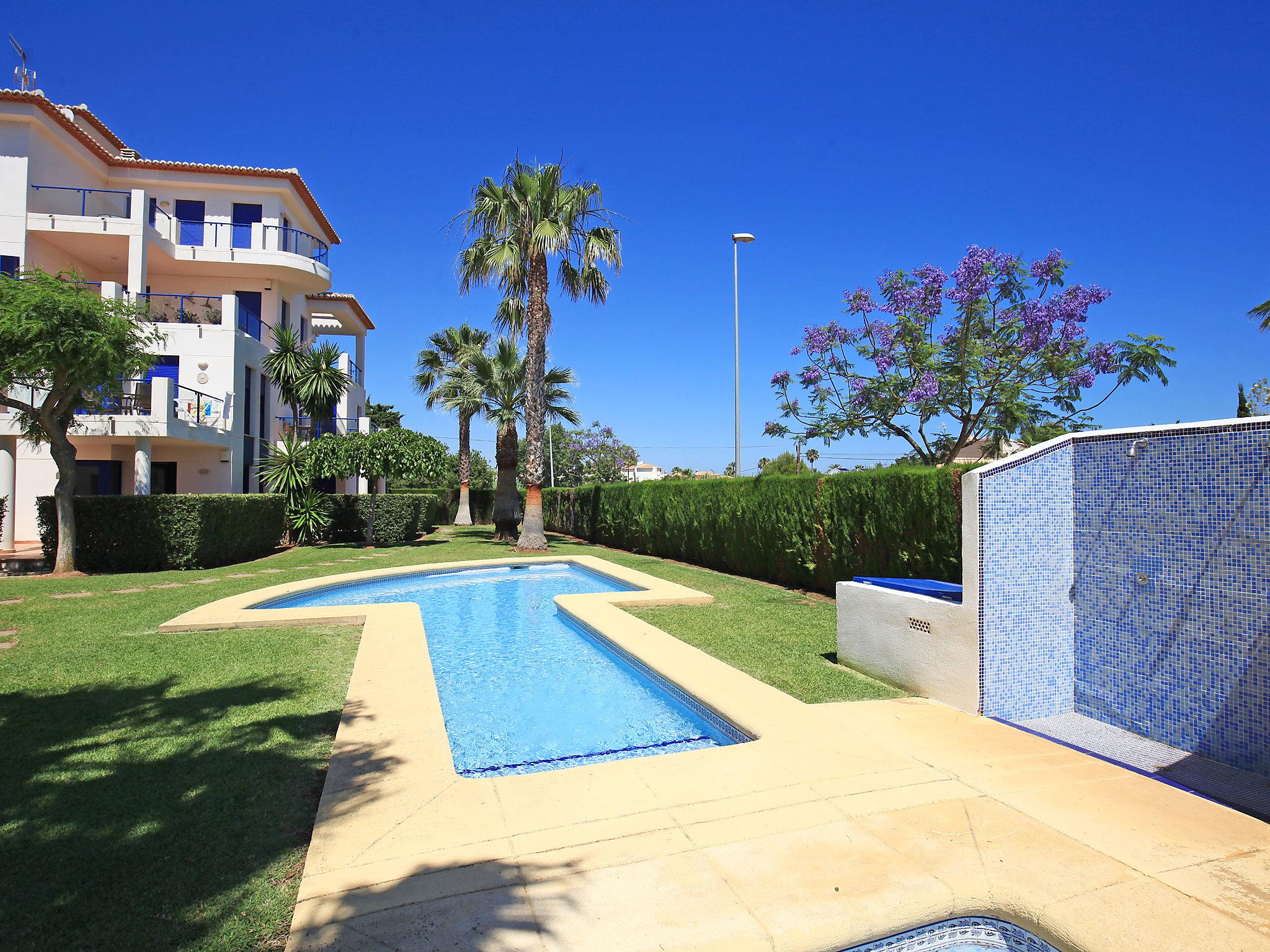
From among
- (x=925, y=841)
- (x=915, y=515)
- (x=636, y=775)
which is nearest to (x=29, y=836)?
(x=636, y=775)

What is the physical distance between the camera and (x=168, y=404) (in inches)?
650

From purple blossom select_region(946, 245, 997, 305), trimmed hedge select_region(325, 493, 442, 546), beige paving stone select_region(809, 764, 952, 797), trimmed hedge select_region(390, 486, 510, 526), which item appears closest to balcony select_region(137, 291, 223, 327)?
trimmed hedge select_region(325, 493, 442, 546)

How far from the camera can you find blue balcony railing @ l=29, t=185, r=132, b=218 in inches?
749

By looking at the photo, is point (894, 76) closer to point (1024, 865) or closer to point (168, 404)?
point (1024, 865)

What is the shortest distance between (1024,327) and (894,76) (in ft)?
26.3

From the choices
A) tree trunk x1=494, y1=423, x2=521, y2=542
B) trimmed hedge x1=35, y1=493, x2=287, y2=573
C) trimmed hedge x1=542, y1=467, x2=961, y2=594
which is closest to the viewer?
trimmed hedge x1=542, y1=467, x2=961, y2=594

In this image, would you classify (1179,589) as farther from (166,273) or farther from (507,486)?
(166,273)

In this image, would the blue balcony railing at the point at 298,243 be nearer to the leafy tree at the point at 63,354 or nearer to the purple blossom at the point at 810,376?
the leafy tree at the point at 63,354

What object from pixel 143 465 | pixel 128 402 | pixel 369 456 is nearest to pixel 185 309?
pixel 128 402

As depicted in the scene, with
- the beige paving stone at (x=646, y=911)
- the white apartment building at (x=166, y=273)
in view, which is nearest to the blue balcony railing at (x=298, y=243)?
the white apartment building at (x=166, y=273)

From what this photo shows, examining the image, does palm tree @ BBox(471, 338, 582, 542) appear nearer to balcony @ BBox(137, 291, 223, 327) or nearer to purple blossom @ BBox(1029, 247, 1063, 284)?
balcony @ BBox(137, 291, 223, 327)

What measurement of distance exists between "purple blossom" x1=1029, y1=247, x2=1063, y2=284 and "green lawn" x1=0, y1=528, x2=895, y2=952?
45.5ft

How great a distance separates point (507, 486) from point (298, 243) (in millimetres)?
11766

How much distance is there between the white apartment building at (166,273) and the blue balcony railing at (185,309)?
4 centimetres
